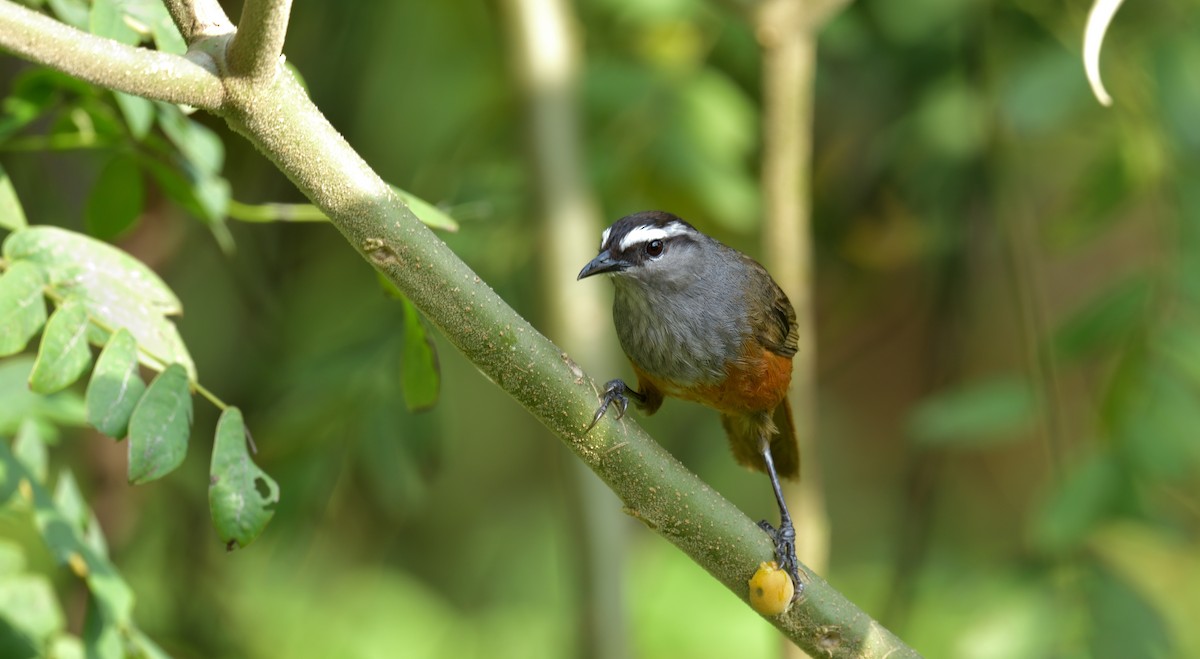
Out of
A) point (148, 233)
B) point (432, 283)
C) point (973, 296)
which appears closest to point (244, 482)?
point (432, 283)

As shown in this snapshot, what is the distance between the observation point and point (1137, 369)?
3.81 metres

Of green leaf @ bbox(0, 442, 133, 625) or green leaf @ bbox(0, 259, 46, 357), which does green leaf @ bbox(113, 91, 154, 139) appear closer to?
green leaf @ bbox(0, 259, 46, 357)

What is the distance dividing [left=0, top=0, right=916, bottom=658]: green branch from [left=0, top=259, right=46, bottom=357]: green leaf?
517 mm

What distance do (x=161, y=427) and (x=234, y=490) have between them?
0.16 m

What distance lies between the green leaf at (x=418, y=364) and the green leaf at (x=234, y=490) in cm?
35

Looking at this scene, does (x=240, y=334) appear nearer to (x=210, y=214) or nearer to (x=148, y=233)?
(x=148, y=233)

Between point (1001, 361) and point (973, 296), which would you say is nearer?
point (973, 296)

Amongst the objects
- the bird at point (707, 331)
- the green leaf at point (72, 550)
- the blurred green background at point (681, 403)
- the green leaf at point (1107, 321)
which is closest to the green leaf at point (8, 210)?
the green leaf at point (72, 550)

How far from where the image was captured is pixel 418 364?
229 cm

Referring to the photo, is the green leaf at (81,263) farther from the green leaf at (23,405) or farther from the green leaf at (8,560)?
the green leaf at (8,560)

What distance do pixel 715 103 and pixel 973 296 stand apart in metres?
1.86

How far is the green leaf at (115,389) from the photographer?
1980 millimetres

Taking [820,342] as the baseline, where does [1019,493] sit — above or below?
below

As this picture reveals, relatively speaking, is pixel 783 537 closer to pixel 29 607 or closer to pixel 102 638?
pixel 102 638
